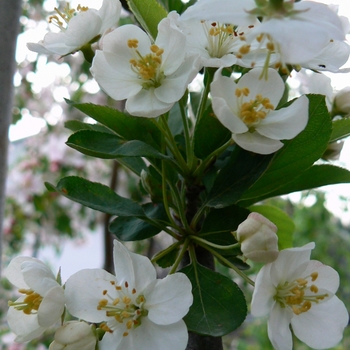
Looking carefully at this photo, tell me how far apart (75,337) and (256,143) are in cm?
29

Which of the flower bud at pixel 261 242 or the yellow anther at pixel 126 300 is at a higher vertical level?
the flower bud at pixel 261 242

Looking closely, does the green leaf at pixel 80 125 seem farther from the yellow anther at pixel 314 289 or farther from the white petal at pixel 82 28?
the yellow anther at pixel 314 289

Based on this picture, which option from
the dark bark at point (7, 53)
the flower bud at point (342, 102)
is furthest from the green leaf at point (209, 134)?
the dark bark at point (7, 53)

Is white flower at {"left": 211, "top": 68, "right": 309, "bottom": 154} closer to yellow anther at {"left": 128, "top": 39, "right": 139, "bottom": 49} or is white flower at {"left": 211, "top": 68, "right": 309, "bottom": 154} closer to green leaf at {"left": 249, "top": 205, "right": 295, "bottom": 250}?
yellow anther at {"left": 128, "top": 39, "right": 139, "bottom": 49}

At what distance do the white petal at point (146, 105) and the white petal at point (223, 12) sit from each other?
122 mm

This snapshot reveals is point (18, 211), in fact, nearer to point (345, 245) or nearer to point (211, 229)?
point (345, 245)

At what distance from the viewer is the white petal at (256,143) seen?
497 millimetres

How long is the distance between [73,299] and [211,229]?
0.19 m

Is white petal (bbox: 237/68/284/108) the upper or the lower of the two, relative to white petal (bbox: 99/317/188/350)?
upper

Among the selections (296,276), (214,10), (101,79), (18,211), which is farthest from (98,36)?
(18,211)

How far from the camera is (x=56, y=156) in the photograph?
8.22ft

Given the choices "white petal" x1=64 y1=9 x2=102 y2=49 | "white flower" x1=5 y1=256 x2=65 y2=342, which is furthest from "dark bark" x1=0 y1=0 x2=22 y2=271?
"white flower" x1=5 y1=256 x2=65 y2=342

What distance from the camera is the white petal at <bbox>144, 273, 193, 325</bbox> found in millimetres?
493

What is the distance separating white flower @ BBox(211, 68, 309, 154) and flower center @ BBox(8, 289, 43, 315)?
31cm
